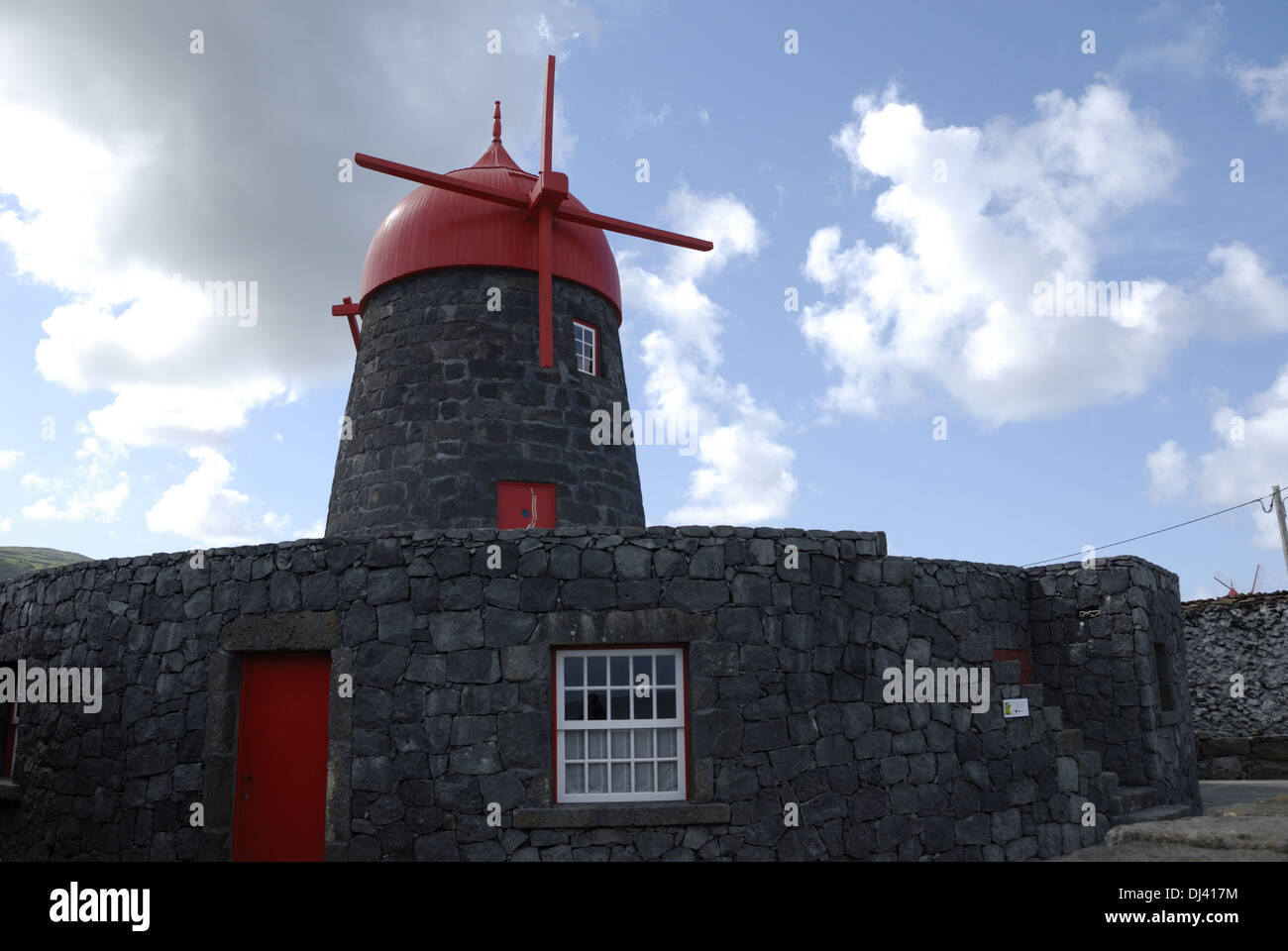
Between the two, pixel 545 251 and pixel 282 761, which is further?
pixel 545 251

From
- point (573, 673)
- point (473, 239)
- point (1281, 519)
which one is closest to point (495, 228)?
point (473, 239)

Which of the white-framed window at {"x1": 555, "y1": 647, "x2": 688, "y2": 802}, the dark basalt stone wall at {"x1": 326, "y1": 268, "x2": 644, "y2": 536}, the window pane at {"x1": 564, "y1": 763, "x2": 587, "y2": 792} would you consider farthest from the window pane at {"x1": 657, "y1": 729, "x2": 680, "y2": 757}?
the dark basalt stone wall at {"x1": 326, "y1": 268, "x2": 644, "y2": 536}

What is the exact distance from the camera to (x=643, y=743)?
28.5 feet

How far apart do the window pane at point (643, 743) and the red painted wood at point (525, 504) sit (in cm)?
410

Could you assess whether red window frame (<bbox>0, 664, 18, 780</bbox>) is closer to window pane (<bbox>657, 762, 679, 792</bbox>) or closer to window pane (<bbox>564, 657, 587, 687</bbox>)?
window pane (<bbox>564, 657, 587, 687</bbox>)

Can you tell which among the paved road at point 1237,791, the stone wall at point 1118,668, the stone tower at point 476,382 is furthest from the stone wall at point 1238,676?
the stone tower at point 476,382

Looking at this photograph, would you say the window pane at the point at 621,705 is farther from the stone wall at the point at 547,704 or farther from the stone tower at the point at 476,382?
the stone tower at the point at 476,382

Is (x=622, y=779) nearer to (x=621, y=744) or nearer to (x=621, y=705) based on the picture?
(x=621, y=744)

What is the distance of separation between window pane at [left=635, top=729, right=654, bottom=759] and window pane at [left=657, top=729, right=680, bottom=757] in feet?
0.25

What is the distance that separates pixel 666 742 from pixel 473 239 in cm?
774
